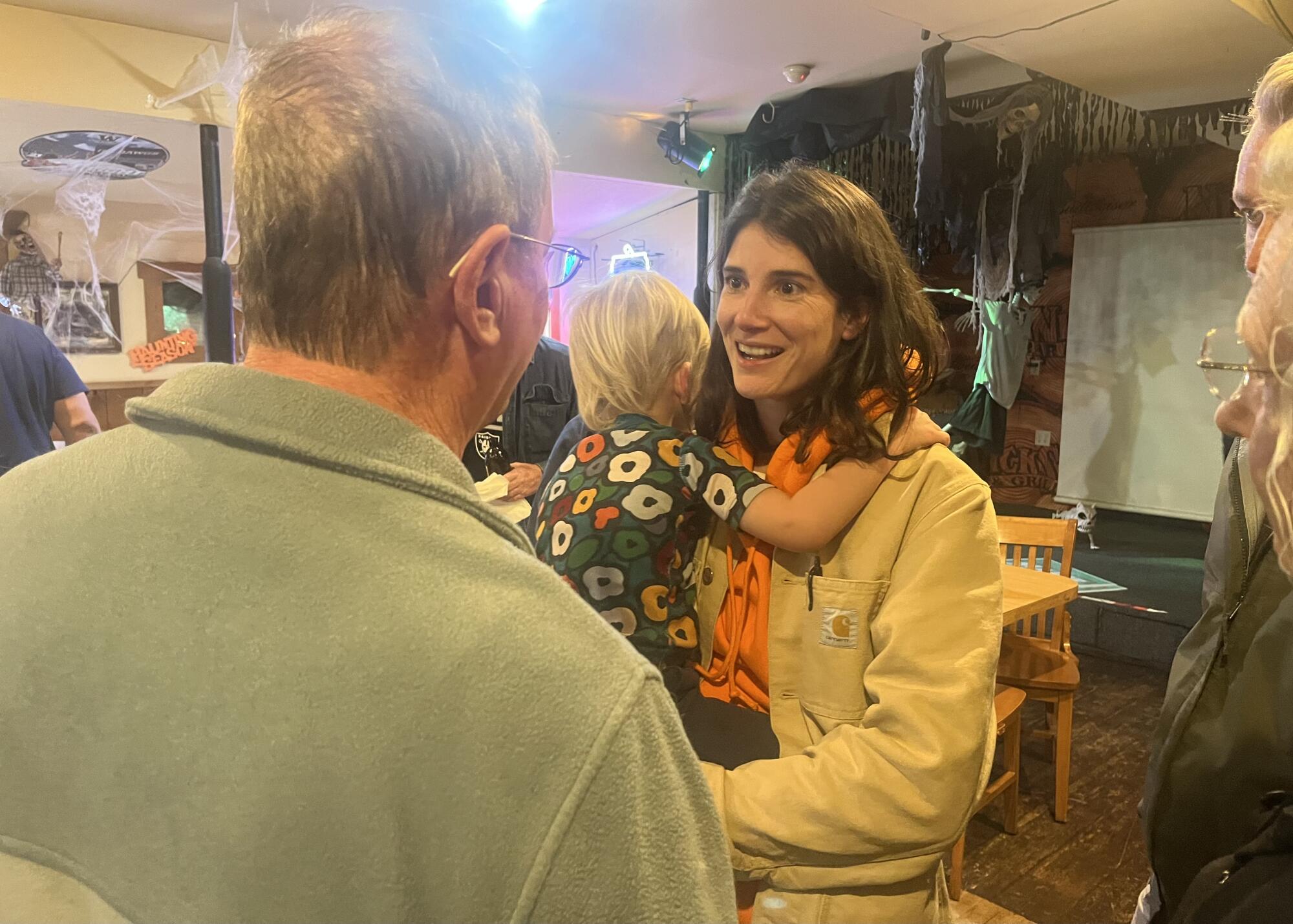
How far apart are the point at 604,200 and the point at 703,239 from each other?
0.93 metres

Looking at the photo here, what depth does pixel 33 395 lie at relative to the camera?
9.31ft

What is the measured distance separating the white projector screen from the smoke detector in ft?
9.05

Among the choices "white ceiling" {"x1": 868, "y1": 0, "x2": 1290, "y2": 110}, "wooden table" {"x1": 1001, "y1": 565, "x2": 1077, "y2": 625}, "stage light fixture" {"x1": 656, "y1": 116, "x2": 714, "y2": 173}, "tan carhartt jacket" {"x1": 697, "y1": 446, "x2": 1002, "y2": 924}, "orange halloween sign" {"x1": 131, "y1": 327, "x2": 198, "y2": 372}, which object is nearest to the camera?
"tan carhartt jacket" {"x1": 697, "y1": 446, "x2": 1002, "y2": 924}

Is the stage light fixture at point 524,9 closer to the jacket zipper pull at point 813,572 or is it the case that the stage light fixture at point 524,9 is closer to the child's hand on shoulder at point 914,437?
the child's hand on shoulder at point 914,437

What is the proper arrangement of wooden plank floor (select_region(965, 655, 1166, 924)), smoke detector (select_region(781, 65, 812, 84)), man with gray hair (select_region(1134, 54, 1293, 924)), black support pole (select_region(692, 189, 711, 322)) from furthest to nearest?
black support pole (select_region(692, 189, 711, 322)), smoke detector (select_region(781, 65, 812, 84)), wooden plank floor (select_region(965, 655, 1166, 924)), man with gray hair (select_region(1134, 54, 1293, 924))

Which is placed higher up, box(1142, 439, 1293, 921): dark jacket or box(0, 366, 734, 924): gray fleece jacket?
box(0, 366, 734, 924): gray fleece jacket

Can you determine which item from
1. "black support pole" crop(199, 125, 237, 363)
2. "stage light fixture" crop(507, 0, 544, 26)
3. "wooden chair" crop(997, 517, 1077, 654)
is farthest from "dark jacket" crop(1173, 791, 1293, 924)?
"black support pole" crop(199, 125, 237, 363)

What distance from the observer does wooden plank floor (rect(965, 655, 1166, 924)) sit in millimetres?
2518

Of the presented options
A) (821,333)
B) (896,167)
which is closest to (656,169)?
(896,167)

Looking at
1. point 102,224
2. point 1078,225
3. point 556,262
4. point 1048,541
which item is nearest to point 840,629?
point 556,262

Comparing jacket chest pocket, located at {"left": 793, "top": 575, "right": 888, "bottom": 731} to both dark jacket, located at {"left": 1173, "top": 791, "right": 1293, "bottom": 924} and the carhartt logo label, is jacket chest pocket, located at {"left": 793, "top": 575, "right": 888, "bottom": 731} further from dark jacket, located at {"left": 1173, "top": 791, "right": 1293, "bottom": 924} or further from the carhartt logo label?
dark jacket, located at {"left": 1173, "top": 791, "right": 1293, "bottom": 924}

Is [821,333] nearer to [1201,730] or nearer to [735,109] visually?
[1201,730]

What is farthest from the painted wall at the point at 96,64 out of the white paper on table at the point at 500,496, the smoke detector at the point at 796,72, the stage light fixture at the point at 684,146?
the smoke detector at the point at 796,72

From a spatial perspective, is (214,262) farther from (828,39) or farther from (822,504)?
(822,504)
